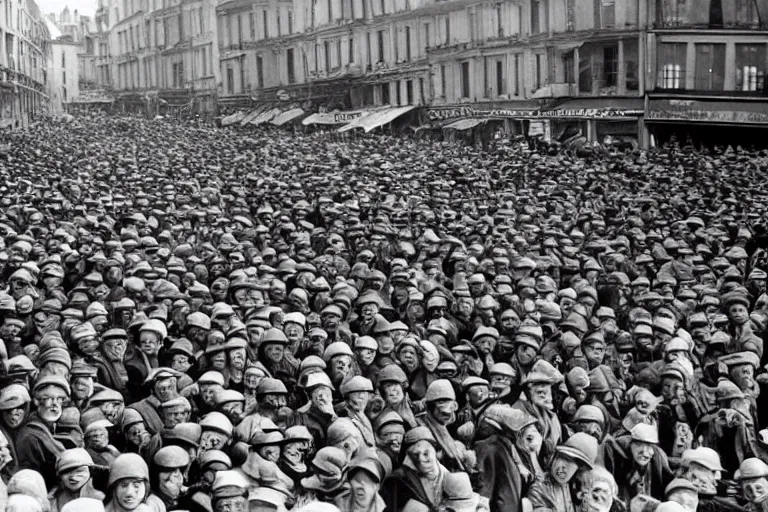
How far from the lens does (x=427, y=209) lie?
22719 millimetres

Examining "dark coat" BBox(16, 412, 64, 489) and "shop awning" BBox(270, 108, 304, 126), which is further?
"shop awning" BBox(270, 108, 304, 126)

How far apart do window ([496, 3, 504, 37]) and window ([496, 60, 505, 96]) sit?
118cm

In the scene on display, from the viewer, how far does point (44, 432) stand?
844 centimetres

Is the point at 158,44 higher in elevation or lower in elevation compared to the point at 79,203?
higher

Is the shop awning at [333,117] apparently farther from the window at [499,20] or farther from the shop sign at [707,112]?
the shop sign at [707,112]

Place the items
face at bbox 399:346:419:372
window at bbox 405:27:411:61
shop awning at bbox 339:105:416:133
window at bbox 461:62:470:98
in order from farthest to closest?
1. window at bbox 405:27:411:61
2. shop awning at bbox 339:105:416:133
3. window at bbox 461:62:470:98
4. face at bbox 399:346:419:372

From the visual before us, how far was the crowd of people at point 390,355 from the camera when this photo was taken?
25.0ft

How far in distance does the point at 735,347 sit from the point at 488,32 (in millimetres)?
38435

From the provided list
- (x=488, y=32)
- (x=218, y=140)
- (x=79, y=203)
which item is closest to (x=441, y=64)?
(x=488, y=32)

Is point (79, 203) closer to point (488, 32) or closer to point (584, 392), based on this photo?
point (584, 392)

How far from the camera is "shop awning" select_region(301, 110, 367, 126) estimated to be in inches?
2153

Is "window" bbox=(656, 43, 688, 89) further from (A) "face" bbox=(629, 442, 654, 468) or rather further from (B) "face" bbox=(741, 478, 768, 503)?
(B) "face" bbox=(741, 478, 768, 503)

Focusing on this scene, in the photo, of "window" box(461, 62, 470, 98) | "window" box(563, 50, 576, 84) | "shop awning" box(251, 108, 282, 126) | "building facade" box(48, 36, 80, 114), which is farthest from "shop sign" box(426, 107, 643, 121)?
"building facade" box(48, 36, 80, 114)

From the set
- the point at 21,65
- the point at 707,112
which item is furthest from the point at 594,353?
the point at 21,65
